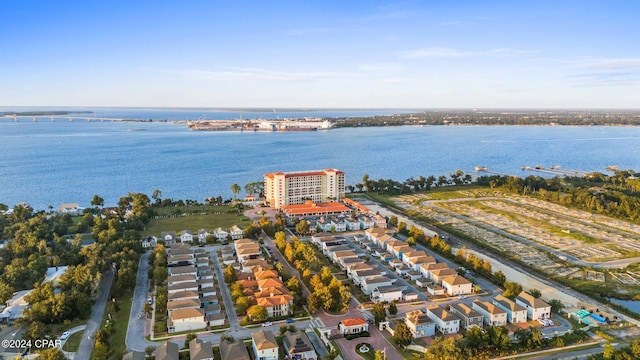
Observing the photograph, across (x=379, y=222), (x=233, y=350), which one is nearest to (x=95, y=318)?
(x=233, y=350)

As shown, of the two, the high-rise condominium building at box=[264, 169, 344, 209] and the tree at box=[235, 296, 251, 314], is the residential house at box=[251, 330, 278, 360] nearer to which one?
the tree at box=[235, 296, 251, 314]

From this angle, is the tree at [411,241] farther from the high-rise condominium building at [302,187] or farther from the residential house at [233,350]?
the residential house at [233,350]

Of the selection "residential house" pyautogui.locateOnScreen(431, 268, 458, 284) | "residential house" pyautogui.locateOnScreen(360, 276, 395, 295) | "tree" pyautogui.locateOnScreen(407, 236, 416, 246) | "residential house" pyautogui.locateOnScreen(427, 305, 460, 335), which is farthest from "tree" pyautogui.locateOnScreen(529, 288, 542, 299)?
"tree" pyautogui.locateOnScreen(407, 236, 416, 246)

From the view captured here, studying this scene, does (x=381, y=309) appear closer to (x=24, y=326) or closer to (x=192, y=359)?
(x=192, y=359)

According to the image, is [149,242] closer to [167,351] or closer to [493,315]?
[167,351]

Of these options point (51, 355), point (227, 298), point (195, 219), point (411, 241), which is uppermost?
point (51, 355)

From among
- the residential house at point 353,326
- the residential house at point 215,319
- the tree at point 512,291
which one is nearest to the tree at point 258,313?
the residential house at point 215,319
